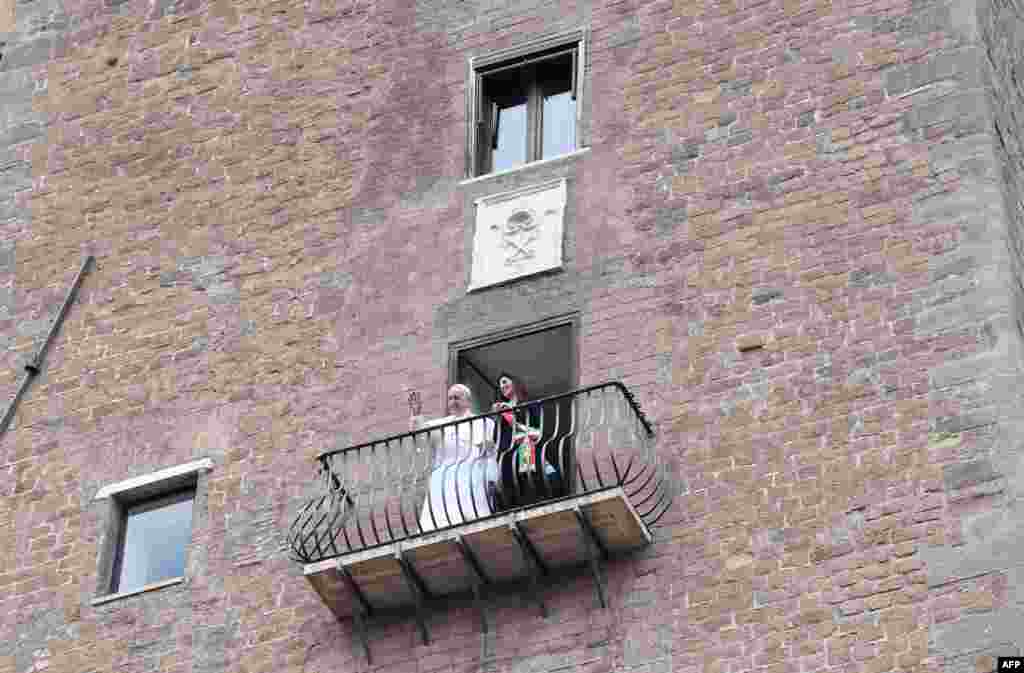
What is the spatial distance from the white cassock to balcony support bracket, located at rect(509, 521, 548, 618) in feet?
1.67

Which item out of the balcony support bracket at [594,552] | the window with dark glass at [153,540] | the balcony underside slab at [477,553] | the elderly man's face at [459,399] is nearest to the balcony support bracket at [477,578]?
the balcony underside slab at [477,553]

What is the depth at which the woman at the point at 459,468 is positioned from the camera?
21812mm

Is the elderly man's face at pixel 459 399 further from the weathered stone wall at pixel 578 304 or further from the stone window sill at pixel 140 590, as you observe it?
the stone window sill at pixel 140 590

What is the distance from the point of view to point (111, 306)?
25.1 meters

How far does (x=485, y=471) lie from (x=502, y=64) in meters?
4.77

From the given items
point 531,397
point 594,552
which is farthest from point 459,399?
point 594,552

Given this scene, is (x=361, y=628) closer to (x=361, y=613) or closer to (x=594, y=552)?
(x=361, y=613)

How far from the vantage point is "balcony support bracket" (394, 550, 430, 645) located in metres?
21.5

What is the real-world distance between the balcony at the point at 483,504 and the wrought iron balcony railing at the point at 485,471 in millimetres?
11

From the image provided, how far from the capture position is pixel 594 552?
70.0 feet

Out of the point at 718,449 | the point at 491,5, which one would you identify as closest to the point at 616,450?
the point at 718,449

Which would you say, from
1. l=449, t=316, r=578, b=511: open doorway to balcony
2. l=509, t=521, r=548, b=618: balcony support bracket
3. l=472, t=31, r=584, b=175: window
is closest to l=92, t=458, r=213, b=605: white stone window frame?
l=449, t=316, r=578, b=511: open doorway to balcony

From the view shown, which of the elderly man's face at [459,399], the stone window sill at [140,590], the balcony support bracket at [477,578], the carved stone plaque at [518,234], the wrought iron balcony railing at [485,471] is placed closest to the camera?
the balcony support bracket at [477,578]

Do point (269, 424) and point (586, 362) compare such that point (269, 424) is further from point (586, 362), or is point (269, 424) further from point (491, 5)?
point (491, 5)
